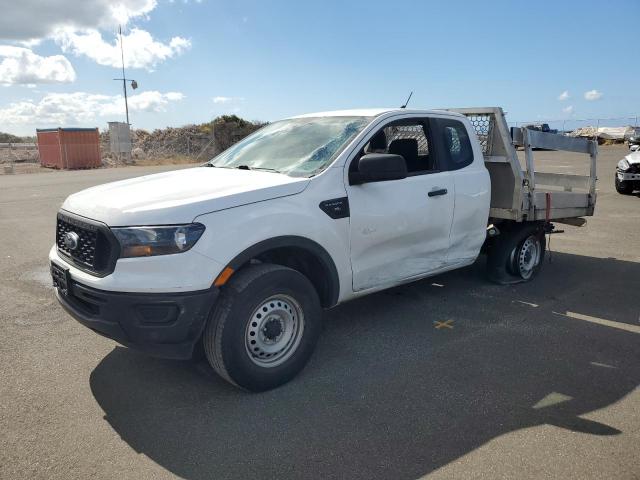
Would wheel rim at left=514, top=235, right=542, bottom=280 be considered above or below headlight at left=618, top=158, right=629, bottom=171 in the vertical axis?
below

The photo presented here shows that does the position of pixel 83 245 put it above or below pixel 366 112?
below

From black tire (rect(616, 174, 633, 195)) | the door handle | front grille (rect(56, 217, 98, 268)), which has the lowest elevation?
black tire (rect(616, 174, 633, 195))

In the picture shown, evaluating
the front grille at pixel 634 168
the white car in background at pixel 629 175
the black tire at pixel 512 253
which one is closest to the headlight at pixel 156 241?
the black tire at pixel 512 253

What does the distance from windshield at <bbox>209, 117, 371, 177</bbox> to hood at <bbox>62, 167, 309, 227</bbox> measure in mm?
223

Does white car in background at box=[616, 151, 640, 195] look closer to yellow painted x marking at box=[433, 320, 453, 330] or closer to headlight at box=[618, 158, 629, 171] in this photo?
headlight at box=[618, 158, 629, 171]

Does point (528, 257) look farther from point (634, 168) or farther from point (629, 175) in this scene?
point (634, 168)

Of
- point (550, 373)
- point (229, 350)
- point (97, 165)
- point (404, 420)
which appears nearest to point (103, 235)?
point (229, 350)

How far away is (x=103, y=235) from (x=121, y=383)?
1.15 metres

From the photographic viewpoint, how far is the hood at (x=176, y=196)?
3234mm

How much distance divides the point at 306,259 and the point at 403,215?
99 cm

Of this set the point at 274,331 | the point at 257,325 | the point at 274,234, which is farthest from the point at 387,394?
the point at 274,234

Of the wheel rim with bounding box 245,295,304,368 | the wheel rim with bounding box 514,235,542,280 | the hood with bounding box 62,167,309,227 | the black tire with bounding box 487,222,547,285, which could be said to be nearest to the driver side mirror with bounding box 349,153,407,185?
the hood with bounding box 62,167,309,227

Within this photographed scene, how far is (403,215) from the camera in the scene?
175 inches

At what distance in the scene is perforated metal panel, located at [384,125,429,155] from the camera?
16.8ft
